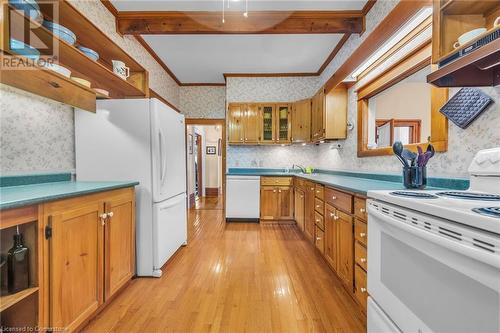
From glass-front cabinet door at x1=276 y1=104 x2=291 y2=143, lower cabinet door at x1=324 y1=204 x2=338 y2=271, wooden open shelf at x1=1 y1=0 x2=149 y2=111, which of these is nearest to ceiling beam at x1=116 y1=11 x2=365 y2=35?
wooden open shelf at x1=1 y1=0 x2=149 y2=111

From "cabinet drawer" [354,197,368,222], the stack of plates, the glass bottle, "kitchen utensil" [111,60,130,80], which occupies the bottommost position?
the glass bottle

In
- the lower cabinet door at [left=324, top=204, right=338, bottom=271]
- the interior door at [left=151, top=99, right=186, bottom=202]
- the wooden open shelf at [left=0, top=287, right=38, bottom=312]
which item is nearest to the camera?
the wooden open shelf at [left=0, top=287, right=38, bottom=312]

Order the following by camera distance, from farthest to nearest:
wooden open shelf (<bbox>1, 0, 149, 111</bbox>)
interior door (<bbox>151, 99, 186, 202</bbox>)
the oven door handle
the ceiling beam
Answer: the ceiling beam, interior door (<bbox>151, 99, 186, 202</bbox>), wooden open shelf (<bbox>1, 0, 149, 111</bbox>), the oven door handle

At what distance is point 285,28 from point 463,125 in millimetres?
2088

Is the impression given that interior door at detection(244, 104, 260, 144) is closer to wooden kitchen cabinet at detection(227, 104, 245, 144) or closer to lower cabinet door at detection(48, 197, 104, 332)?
wooden kitchen cabinet at detection(227, 104, 245, 144)

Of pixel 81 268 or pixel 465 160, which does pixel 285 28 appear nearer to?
pixel 465 160

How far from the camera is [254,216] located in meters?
4.02

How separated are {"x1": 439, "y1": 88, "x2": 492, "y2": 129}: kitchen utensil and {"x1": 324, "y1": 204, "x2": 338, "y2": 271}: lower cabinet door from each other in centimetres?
107

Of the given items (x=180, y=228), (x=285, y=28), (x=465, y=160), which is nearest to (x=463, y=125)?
(x=465, y=160)

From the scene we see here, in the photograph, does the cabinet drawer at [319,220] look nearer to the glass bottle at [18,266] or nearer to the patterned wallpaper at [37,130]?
the glass bottle at [18,266]

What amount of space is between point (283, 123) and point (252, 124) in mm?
603

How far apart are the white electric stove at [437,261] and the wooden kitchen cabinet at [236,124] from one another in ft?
10.7

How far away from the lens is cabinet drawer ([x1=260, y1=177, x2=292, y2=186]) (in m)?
3.94

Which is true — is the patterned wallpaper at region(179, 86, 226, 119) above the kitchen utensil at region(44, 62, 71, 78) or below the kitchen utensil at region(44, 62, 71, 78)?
above
